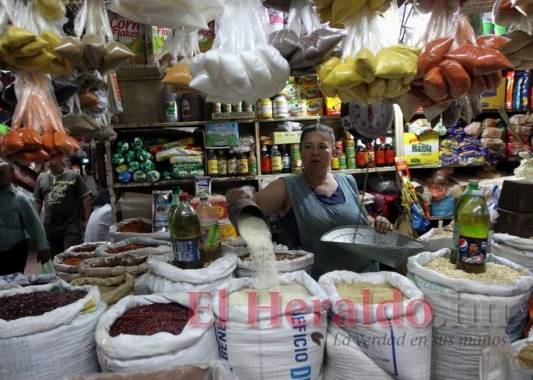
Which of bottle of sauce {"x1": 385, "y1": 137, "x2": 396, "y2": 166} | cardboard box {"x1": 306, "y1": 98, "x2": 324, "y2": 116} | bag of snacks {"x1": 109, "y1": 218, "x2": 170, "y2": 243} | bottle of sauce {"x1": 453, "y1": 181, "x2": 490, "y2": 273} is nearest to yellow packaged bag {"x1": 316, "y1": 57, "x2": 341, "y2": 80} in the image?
bottle of sauce {"x1": 453, "y1": 181, "x2": 490, "y2": 273}

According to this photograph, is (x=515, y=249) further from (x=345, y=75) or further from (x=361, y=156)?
(x=361, y=156)

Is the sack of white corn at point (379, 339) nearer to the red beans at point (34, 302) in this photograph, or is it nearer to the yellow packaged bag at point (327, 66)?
the yellow packaged bag at point (327, 66)

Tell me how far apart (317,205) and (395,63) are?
3.39 feet

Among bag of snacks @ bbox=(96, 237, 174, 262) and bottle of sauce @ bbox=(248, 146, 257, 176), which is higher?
bottle of sauce @ bbox=(248, 146, 257, 176)

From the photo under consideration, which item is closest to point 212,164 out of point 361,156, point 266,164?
point 266,164

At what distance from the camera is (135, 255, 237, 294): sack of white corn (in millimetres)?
1111

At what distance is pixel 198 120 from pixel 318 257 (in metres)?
1.70

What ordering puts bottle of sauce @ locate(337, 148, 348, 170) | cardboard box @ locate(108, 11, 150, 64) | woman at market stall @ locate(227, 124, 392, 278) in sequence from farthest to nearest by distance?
1. bottle of sauce @ locate(337, 148, 348, 170)
2. cardboard box @ locate(108, 11, 150, 64)
3. woman at market stall @ locate(227, 124, 392, 278)

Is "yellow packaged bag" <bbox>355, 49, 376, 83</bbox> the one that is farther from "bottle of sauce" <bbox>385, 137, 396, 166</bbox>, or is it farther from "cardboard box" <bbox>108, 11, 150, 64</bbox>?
"bottle of sauce" <bbox>385, 137, 396, 166</bbox>

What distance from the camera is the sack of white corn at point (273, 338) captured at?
3.06 feet

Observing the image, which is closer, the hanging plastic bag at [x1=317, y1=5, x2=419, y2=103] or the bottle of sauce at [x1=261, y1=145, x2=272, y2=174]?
the hanging plastic bag at [x1=317, y1=5, x2=419, y2=103]

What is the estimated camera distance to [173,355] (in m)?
0.89

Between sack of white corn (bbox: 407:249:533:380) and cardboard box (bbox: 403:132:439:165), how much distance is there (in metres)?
2.46

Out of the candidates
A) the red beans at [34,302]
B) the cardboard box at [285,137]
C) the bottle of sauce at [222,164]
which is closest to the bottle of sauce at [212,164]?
the bottle of sauce at [222,164]
